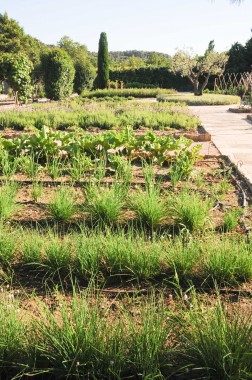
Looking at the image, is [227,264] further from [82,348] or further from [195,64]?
[195,64]

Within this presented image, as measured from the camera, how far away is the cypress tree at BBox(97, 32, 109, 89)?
30203 mm

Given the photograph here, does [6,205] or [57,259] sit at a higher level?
[6,205]

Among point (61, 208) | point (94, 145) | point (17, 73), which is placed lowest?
point (61, 208)

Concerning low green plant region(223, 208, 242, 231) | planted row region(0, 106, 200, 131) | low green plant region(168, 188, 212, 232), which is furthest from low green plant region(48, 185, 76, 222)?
planted row region(0, 106, 200, 131)

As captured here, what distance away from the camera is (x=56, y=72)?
21453 mm

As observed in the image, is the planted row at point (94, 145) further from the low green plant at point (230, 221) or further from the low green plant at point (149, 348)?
the low green plant at point (149, 348)

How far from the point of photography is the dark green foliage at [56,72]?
2116cm

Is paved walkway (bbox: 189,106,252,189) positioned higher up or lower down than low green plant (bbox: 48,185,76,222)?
higher up

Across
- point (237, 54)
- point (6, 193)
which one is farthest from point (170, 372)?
point (237, 54)

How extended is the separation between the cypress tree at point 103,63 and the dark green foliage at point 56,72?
855cm

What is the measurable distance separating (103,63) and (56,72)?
9.61 metres

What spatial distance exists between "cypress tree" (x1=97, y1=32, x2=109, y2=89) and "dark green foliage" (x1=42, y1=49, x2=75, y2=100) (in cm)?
855

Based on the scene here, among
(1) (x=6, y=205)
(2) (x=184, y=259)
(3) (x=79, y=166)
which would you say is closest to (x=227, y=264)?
(2) (x=184, y=259)

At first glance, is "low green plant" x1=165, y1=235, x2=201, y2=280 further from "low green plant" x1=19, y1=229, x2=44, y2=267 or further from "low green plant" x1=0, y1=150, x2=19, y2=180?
"low green plant" x1=0, y1=150, x2=19, y2=180
